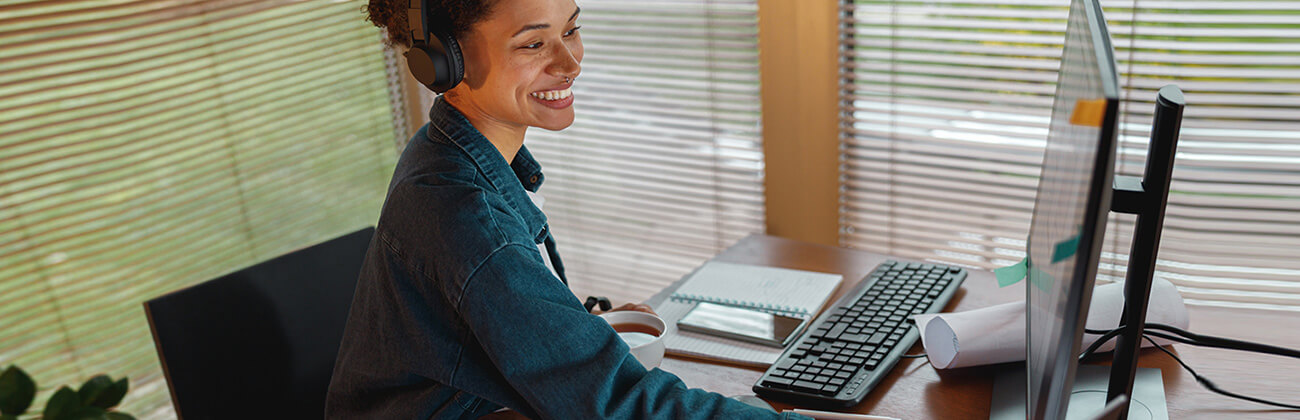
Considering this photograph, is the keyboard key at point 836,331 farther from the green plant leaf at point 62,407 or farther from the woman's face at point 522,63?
the green plant leaf at point 62,407

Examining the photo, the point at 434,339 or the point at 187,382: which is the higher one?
the point at 434,339

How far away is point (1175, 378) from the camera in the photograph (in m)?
1.12

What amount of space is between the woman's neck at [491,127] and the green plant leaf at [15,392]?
0.53 m

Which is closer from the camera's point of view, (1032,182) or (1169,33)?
(1169,33)

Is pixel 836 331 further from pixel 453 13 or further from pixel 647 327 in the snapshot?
pixel 453 13

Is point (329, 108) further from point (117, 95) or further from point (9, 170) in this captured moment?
point (9, 170)

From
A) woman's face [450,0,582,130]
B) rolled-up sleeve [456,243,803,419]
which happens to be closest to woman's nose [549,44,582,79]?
woman's face [450,0,582,130]

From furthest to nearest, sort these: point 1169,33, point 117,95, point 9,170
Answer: point 117,95
point 9,170
point 1169,33

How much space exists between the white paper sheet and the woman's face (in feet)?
1.78

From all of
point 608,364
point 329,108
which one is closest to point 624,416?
point 608,364

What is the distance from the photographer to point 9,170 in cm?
187

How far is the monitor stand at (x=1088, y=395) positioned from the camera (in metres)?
1.05

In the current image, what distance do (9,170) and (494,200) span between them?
4.54 ft

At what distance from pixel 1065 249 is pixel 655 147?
1.73 meters
